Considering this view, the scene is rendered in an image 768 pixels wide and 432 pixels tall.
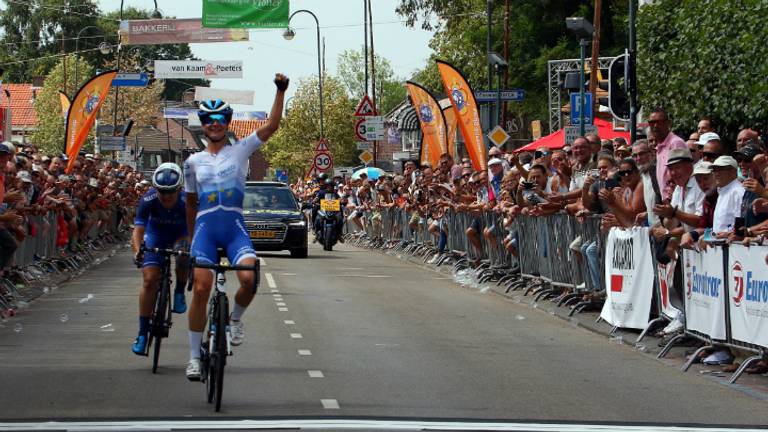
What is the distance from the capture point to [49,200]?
78.2 ft

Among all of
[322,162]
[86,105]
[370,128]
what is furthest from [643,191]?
[322,162]

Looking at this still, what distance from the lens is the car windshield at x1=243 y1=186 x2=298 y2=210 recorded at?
112 ft

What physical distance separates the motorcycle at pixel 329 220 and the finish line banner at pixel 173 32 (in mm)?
16192

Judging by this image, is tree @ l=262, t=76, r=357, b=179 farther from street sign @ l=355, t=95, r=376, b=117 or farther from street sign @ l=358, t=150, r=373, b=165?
street sign @ l=355, t=95, r=376, b=117

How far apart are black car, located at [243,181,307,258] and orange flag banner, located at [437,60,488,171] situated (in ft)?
13.2

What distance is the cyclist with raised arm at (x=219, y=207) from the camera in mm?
10773

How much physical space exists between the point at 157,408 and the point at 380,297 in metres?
11.2

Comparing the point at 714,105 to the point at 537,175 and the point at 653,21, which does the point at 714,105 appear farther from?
the point at 537,175

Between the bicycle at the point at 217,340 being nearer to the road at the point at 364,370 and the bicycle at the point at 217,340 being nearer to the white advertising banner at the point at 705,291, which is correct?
the road at the point at 364,370

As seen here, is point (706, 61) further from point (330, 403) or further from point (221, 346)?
point (221, 346)

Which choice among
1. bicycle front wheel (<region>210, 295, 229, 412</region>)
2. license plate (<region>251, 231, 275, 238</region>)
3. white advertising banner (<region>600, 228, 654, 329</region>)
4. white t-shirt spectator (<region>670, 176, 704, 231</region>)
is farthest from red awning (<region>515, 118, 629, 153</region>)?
bicycle front wheel (<region>210, 295, 229, 412</region>)

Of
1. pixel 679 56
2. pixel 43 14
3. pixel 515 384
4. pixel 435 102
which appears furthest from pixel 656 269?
pixel 43 14

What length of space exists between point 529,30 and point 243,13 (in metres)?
16.9

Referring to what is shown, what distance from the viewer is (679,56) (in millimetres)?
32469
